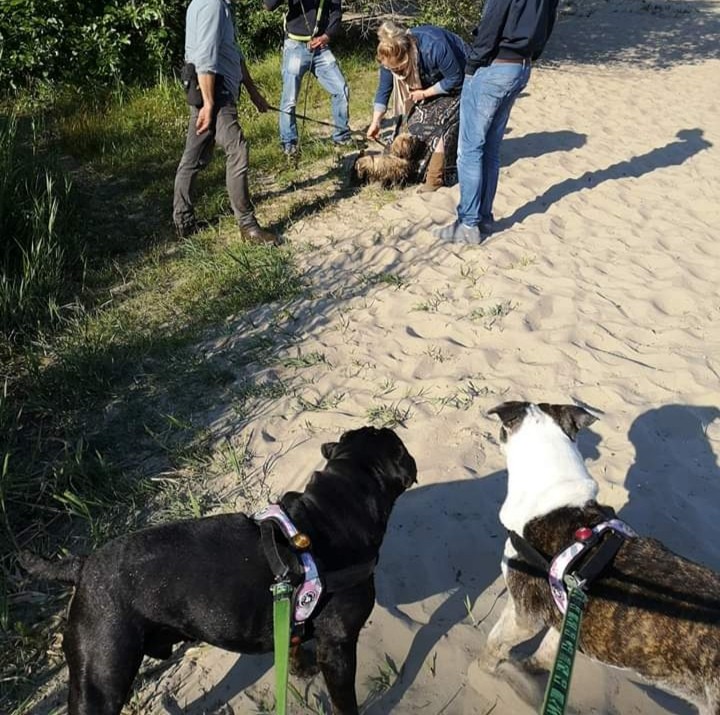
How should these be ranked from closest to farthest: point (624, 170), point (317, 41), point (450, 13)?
point (317, 41)
point (624, 170)
point (450, 13)

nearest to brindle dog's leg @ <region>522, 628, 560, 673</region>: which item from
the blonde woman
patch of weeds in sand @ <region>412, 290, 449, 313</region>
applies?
patch of weeds in sand @ <region>412, 290, 449, 313</region>

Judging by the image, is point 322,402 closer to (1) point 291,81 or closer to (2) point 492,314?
(2) point 492,314

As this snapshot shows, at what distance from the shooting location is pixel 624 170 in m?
6.96

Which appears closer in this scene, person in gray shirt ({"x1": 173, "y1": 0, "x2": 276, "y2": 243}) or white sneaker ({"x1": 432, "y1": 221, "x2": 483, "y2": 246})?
person in gray shirt ({"x1": 173, "y1": 0, "x2": 276, "y2": 243})

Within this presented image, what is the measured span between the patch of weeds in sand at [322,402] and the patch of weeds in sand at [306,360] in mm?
322

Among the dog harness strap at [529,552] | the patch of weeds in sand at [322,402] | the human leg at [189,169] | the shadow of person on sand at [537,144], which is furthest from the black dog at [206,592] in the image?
the shadow of person on sand at [537,144]

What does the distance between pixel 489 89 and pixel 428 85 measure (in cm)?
169

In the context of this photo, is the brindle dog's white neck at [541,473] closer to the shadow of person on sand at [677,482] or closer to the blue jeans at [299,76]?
the shadow of person on sand at [677,482]

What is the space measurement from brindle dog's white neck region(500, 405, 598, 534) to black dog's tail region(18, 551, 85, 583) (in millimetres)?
1513

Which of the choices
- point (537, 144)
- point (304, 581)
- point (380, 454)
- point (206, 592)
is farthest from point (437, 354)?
point (537, 144)

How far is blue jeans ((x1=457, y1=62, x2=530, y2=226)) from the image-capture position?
4793 millimetres

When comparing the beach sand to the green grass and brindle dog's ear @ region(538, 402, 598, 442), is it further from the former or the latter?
brindle dog's ear @ region(538, 402, 598, 442)

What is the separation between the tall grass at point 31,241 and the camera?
4.47 m

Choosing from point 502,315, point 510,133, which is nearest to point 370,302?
point 502,315
